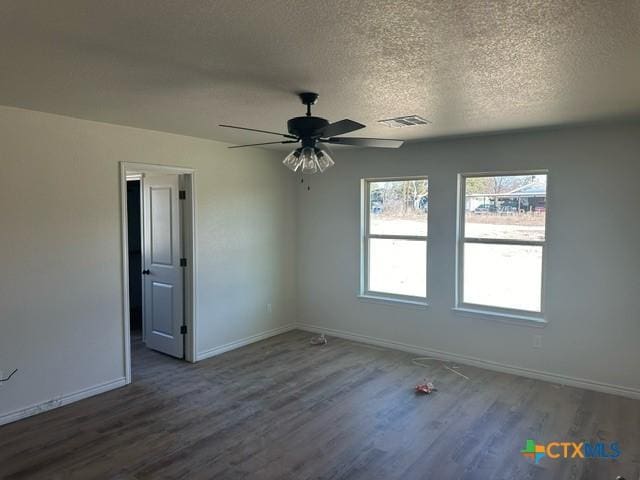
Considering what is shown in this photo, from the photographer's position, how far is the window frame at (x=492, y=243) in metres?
4.36

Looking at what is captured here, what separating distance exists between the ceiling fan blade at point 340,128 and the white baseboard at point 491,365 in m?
3.22

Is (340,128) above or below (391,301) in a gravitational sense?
above

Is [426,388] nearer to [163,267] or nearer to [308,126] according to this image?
[308,126]

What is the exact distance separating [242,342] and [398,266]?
217cm

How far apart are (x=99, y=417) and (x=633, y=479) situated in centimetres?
387

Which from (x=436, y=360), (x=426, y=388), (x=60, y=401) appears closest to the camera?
(x=60, y=401)

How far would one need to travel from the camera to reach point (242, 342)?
546 cm

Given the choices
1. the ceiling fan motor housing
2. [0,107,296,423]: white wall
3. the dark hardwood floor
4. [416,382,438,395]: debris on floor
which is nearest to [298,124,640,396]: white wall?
the dark hardwood floor

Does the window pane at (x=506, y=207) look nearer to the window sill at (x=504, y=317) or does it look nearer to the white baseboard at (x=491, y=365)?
the window sill at (x=504, y=317)

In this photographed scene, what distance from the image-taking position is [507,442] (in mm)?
3176

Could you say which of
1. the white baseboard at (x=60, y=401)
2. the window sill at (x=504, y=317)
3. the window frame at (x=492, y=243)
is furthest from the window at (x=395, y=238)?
the white baseboard at (x=60, y=401)

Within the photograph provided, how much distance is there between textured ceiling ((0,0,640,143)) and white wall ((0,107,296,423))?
402mm

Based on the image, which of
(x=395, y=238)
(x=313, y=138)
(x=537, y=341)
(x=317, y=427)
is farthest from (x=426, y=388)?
(x=313, y=138)

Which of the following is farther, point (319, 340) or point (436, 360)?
point (319, 340)
